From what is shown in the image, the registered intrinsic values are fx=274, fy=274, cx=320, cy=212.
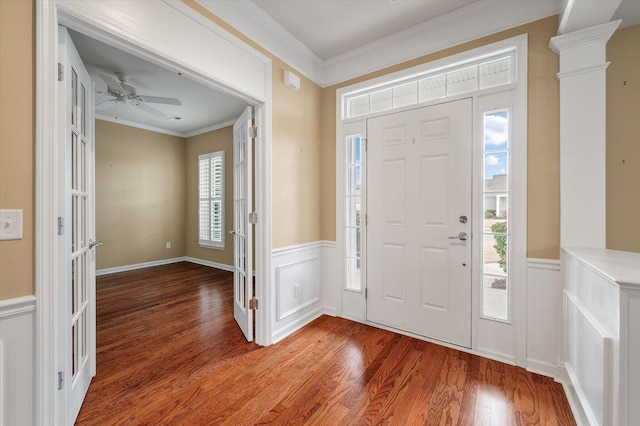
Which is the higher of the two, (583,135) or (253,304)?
(583,135)

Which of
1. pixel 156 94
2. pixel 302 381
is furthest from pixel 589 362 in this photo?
pixel 156 94

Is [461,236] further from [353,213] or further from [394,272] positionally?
[353,213]

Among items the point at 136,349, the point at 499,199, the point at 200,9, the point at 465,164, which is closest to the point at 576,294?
the point at 499,199

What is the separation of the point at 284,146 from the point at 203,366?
2.01 meters

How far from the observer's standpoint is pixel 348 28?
253cm

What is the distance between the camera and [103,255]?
15.9 feet

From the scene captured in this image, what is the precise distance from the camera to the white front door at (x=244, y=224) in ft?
8.20

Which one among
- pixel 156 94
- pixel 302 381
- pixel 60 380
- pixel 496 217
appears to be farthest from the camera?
pixel 156 94

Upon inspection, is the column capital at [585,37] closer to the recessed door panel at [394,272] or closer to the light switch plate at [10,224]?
the recessed door panel at [394,272]

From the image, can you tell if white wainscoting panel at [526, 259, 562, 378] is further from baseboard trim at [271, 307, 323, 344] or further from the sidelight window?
baseboard trim at [271, 307, 323, 344]

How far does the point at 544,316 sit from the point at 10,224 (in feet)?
10.5

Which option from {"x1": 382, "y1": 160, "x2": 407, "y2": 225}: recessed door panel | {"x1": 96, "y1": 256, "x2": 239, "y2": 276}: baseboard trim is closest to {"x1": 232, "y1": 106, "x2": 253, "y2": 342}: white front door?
{"x1": 382, "y1": 160, "x2": 407, "y2": 225}: recessed door panel

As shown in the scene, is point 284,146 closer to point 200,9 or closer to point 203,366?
point 200,9

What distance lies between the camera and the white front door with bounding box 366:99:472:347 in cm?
235
